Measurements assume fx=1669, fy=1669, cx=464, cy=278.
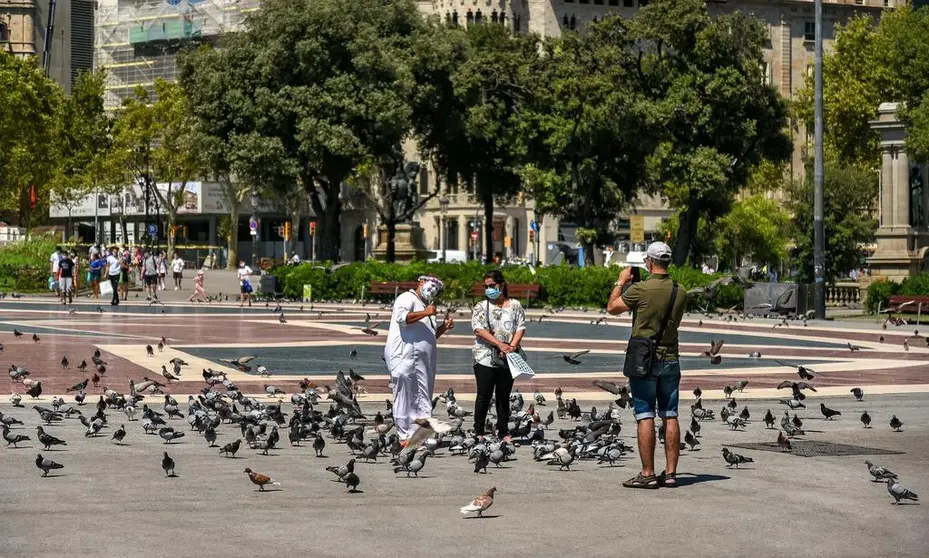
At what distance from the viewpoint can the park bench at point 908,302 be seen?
44.0 metres

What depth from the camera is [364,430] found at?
17.1 meters

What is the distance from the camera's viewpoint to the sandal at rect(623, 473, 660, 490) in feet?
43.3

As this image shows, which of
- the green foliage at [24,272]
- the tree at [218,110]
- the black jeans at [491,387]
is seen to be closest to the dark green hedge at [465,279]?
the tree at [218,110]

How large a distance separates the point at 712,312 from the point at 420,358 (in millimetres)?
33053

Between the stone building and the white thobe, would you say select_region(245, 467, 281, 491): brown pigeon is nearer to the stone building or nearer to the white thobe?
the white thobe

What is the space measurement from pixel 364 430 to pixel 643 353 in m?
4.84

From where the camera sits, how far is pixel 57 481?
1324 centimetres

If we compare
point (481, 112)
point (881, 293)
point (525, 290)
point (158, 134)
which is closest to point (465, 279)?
point (525, 290)

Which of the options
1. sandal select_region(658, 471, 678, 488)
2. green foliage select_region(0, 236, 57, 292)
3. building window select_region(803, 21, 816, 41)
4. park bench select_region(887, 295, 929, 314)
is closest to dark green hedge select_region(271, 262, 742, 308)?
park bench select_region(887, 295, 929, 314)

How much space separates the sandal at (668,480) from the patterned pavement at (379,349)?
8.72m

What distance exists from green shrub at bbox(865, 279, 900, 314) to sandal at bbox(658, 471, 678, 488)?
34852 mm

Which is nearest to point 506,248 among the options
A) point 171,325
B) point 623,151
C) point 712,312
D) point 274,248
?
point 274,248

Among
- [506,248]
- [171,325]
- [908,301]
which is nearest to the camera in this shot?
[171,325]

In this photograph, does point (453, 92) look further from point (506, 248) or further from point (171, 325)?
point (506, 248)
